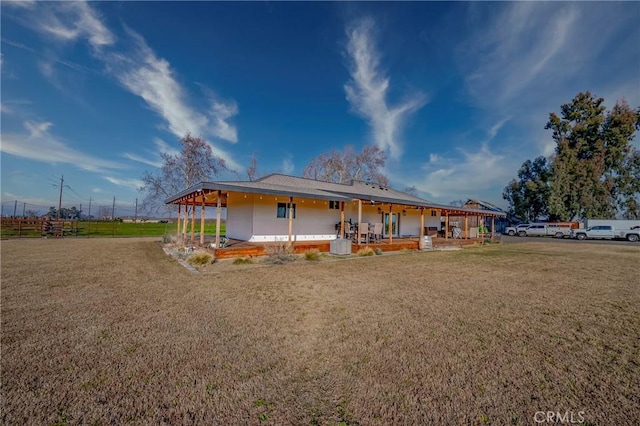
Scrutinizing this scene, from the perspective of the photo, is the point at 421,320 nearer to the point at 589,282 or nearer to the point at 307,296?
the point at 307,296

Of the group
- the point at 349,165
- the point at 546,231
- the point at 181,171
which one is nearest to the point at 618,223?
the point at 546,231

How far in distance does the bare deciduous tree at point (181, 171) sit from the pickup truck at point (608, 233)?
130 ft

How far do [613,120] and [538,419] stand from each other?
47.5 m

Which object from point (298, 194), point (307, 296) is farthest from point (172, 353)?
point (298, 194)

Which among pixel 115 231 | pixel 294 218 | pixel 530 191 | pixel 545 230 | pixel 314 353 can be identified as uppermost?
pixel 530 191

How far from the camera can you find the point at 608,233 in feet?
77.9

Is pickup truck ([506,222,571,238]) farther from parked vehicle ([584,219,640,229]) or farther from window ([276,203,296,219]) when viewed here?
window ([276,203,296,219])

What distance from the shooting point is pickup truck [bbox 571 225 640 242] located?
2289 centimetres

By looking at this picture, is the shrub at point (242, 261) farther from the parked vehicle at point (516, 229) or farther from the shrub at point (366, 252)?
the parked vehicle at point (516, 229)

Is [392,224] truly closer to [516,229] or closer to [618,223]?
[516,229]

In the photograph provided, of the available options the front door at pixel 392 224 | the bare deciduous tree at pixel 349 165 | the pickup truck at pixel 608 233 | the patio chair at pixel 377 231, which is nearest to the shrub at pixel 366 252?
the patio chair at pixel 377 231

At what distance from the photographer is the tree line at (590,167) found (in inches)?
1230

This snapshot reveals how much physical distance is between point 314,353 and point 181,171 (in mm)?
30551

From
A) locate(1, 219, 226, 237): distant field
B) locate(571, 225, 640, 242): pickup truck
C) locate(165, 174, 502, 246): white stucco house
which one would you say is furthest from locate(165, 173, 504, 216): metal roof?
locate(571, 225, 640, 242): pickup truck
